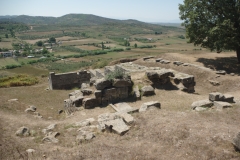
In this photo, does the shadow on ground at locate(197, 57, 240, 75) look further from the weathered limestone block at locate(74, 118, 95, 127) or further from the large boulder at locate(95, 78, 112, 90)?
the weathered limestone block at locate(74, 118, 95, 127)

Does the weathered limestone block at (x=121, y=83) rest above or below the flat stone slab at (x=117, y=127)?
above

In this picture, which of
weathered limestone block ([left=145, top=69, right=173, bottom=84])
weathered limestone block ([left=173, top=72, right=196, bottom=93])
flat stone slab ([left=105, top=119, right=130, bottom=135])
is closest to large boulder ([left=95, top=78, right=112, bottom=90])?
weathered limestone block ([left=145, top=69, right=173, bottom=84])

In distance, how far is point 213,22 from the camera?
67.2 ft

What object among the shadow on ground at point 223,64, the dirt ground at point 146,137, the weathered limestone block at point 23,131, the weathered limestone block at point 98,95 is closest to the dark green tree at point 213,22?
the shadow on ground at point 223,64

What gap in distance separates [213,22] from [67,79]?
54.7ft

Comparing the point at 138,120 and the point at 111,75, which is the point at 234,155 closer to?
the point at 138,120

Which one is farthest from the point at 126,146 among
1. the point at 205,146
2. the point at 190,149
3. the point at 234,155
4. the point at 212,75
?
the point at 212,75

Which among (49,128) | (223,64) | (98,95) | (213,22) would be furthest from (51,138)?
(223,64)

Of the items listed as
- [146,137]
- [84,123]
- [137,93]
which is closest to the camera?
[146,137]

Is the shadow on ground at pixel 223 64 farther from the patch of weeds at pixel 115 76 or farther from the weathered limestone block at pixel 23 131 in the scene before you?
the weathered limestone block at pixel 23 131

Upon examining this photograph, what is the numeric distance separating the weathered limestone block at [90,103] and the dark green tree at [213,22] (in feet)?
42.3

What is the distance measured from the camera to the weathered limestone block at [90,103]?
13.8m

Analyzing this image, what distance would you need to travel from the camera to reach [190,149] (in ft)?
22.9

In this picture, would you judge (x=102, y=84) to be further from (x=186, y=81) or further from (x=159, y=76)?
(x=186, y=81)
